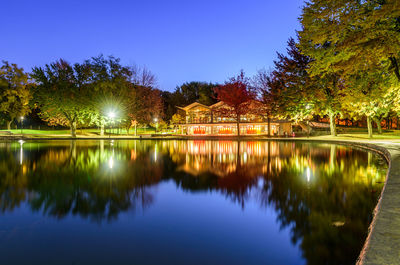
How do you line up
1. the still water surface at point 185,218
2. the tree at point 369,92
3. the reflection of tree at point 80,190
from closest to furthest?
the still water surface at point 185,218 < the reflection of tree at point 80,190 < the tree at point 369,92

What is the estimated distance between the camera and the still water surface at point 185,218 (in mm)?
4188

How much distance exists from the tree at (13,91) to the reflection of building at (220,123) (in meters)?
32.0

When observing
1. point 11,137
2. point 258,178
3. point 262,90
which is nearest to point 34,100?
point 11,137

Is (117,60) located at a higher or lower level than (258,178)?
higher

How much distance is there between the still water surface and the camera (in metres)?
4.19

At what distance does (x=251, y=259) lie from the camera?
4047mm

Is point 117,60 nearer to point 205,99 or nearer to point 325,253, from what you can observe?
point 205,99

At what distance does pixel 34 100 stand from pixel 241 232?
54.8 metres

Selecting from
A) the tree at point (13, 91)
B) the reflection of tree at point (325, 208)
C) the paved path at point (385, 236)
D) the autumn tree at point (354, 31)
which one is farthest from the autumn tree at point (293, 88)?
the tree at point (13, 91)

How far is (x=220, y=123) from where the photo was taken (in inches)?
2370

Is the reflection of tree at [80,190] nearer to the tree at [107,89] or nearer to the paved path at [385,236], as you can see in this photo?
the paved path at [385,236]

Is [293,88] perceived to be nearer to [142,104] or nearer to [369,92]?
[369,92]

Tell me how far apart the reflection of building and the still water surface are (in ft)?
156

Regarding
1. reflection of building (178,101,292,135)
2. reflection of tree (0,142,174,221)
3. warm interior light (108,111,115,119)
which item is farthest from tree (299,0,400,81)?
reflection of building (178,101,292,135)
